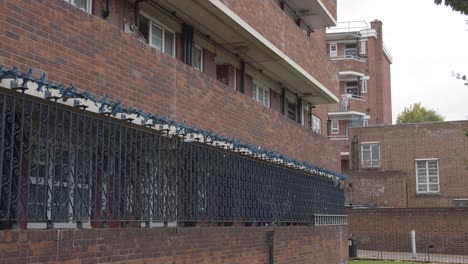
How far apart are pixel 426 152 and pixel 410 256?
32.7 feet

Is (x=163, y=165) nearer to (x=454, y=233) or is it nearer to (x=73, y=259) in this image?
(x=73, y=259)

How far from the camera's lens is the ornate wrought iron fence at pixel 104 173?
6.35 meters

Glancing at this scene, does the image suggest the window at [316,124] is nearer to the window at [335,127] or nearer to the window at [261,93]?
the window at [261,93]

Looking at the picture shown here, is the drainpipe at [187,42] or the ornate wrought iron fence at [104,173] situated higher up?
the drainpipe at [187,42]

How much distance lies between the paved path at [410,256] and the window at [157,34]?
59.0ft

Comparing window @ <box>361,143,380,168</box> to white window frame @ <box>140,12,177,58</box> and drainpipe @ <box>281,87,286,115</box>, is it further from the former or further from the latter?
white window frame @ <box>140,12,177,58</box>

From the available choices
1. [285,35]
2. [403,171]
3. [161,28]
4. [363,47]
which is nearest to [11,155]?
[161,28]

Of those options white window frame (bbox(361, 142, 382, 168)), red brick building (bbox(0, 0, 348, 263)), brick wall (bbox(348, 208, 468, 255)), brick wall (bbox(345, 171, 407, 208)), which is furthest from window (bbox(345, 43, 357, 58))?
red brick building (bbox(0, 0, 348, 263))

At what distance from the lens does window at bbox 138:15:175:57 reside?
37.0ft

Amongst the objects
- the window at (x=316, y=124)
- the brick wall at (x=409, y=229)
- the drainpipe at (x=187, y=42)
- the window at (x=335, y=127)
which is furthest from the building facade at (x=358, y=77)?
the drainpipe at (x=187, y=42)

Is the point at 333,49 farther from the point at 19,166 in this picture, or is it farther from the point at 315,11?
the point at 19,166

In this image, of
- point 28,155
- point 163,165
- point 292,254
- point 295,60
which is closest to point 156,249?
point 163,165

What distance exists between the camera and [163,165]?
909 cm

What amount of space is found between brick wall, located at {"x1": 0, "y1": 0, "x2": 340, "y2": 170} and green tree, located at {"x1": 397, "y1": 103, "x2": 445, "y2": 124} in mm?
50907
